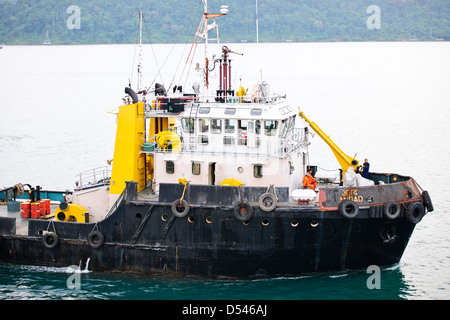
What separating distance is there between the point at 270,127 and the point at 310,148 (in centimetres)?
2492

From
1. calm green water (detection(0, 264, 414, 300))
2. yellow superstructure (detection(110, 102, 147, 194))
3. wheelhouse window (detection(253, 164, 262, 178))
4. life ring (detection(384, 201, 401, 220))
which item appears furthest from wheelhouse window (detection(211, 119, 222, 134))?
life ring (detection(384, 201, 401, 220))

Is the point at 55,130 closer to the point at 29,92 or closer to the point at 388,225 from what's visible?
the point at 29,92

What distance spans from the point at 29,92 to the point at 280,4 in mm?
46887

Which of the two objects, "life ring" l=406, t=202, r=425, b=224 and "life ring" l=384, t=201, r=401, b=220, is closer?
"life ring" l=384, t=201, r=401, b=220

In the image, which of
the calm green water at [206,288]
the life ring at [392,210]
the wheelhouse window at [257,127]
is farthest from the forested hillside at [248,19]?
the life ring at [392,210]

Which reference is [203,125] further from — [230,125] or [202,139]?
[230,125]

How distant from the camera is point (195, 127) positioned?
67.7 feet

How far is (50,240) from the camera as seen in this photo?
20.9 m

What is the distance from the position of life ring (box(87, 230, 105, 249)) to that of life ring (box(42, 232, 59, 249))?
120 cm

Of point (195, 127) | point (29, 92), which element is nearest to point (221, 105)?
point (195, 127)

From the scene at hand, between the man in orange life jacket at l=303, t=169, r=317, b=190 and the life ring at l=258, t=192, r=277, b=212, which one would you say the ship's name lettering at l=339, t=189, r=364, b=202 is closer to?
the man in orange life jacket at l=303, t=169, r=317, b=190

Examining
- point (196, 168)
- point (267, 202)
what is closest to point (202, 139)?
point (196, 168)

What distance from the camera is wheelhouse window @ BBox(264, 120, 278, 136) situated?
2019cm
